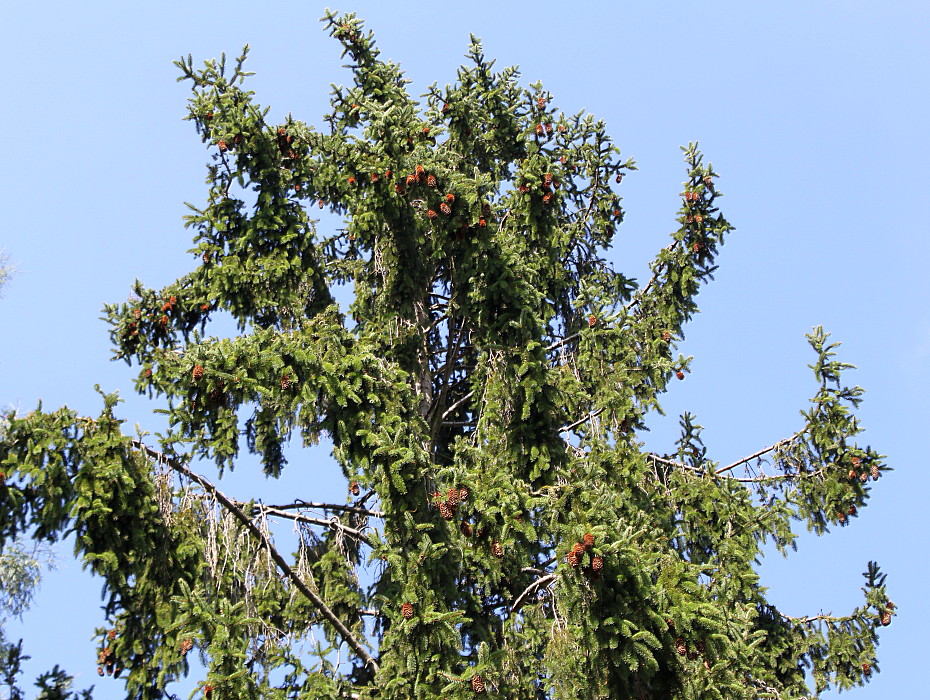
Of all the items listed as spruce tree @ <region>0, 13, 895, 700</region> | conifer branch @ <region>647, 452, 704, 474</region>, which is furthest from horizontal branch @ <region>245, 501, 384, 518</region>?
conifer branch @ <region>647, 452, 704, 474</region>

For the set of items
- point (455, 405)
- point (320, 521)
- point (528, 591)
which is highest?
point (455, 405)

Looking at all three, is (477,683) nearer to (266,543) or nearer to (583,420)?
(266,543)

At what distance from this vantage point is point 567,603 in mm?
7961

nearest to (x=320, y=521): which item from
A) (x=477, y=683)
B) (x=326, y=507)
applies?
(x=326, y=507)

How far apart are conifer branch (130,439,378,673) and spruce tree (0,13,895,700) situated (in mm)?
36

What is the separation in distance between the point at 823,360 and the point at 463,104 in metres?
6.45

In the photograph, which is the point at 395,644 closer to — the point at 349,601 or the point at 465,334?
the point at 349,601

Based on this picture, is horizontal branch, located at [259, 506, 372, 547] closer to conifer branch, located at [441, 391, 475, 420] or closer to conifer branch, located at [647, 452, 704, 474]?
conifer branch, located at [441, 391, 475, 420]

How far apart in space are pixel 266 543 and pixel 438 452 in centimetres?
416

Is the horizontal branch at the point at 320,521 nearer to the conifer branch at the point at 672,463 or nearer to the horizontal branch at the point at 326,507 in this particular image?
the horizontal branch at the point at 326,507

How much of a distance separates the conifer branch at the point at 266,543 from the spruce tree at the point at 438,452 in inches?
1.4

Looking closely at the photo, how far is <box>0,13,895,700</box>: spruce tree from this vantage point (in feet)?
27.0

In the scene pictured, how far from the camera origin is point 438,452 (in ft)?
44.3

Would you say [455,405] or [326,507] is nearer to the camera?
[326,507]
